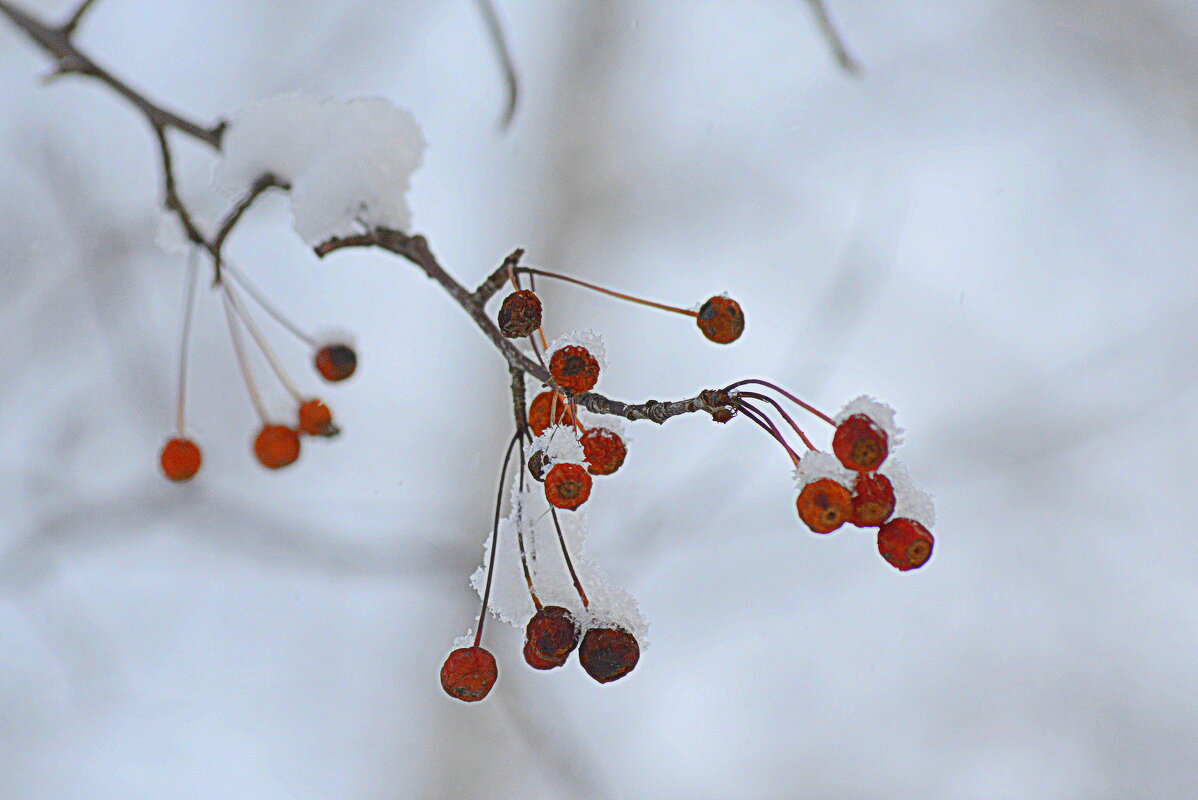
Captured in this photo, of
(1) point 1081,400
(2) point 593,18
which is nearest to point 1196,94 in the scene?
(1) point 1081,400

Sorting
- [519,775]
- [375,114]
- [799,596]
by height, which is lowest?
[375,114]

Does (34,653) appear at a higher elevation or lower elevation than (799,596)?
lower

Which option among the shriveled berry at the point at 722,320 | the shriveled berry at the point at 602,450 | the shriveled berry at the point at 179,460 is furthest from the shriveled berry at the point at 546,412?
the shriveled berry at the point at 179,460

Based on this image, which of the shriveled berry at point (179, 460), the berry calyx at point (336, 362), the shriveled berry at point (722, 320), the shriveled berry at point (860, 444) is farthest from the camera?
the shriveled berry at point (179, 460)

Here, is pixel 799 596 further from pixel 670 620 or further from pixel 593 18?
pixel 593 18

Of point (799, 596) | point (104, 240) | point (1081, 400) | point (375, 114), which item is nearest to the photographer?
point (375, 114)

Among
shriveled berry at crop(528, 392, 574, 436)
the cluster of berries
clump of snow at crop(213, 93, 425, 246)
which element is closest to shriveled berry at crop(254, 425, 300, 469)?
the cluster of berries

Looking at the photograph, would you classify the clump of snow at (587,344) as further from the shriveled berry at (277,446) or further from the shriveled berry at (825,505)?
the shriveled berry at (277,446)
